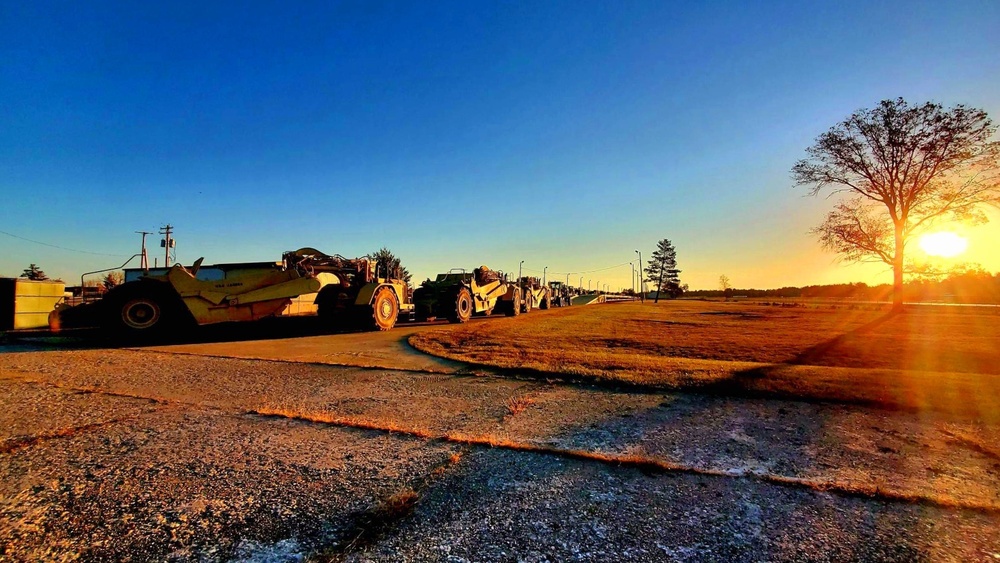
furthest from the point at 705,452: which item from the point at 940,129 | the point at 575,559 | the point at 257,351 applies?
the point at 940,129

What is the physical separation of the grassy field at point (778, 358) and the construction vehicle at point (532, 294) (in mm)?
11457

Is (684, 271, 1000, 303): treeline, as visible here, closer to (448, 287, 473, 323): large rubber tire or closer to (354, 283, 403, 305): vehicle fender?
(448, 287, 473, 323): large rubber tire

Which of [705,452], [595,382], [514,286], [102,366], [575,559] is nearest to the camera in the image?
[575,559]

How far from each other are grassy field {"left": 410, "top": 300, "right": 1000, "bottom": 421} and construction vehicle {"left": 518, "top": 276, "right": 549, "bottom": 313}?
11457 mm

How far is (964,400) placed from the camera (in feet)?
16.4

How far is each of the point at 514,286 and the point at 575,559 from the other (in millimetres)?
20053

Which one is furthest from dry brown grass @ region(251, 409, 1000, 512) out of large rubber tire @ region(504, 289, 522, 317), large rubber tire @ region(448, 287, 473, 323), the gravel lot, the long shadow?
large rubber tire @ region(504, 289, 522, 317)

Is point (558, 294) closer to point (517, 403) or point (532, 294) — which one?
point (532, 294)

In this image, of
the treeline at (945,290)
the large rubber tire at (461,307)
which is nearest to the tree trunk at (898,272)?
the treeline at (945,290)

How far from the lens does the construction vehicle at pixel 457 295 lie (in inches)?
653

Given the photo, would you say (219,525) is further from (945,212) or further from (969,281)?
→ (969,281)

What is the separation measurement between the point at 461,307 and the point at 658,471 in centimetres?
1391

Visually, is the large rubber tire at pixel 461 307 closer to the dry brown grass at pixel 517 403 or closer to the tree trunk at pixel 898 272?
the dry brown grass at pixel 517 403

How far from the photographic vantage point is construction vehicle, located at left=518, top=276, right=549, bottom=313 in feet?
83.0
